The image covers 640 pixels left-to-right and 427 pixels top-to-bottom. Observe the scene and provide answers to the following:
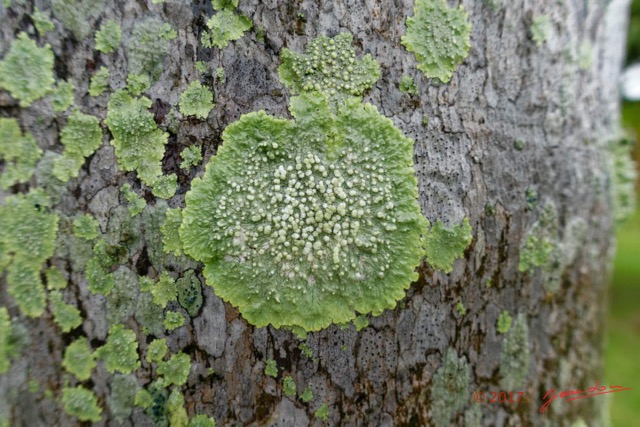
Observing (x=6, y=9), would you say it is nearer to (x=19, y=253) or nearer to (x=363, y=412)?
(x=19, y=253)

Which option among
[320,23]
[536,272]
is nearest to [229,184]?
[320,23]

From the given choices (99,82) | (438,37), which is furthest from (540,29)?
(99,82)

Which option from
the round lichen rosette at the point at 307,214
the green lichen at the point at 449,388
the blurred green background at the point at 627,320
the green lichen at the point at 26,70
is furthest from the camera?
the blurred green background at the point at 627,320

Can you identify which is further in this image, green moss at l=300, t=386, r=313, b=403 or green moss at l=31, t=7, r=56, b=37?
green moss at l=300, t=386, r=313, b=403

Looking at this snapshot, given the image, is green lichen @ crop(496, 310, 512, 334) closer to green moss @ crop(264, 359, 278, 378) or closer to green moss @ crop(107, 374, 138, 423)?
green moss @ crop(264, 359, 278, 378)

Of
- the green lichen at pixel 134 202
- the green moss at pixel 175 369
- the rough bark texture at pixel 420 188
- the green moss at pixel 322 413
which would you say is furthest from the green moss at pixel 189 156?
the green moss at pixel 322 413

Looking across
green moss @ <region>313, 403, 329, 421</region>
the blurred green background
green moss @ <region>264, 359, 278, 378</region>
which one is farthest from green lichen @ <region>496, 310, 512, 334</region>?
the blurred green background

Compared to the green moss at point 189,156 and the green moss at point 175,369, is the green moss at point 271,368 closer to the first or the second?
the green moss at point 175,369
